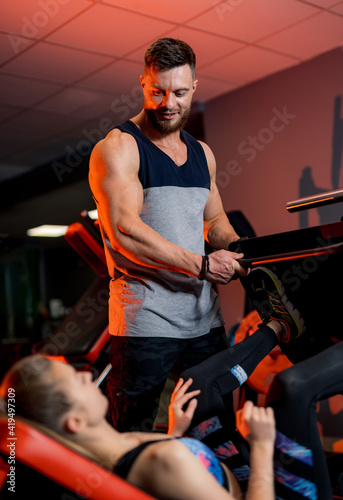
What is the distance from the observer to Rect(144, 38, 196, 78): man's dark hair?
165 centimetres

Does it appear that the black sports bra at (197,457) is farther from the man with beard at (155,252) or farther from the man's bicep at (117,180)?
the man's bicep at (117,180)

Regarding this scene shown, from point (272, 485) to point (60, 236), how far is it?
35.3 feet

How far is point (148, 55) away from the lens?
1.70 m

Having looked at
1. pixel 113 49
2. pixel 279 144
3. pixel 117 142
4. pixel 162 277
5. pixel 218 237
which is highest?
pixel 113 49

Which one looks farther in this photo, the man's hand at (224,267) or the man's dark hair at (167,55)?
the man's dark hair at (167,55)

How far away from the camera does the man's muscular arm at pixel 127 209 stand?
1542mm

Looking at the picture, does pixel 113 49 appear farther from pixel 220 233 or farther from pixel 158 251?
pixel 158 251

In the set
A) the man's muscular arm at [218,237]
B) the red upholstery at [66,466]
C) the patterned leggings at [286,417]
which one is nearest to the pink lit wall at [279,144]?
the man's muscular arm at [218,237]

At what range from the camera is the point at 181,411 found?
1.30 m

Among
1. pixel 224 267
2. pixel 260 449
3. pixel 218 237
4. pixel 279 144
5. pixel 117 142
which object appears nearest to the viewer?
pixel 260 449

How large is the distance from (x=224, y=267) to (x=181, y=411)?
42 centimetres

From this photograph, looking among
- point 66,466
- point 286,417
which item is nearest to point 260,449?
point 286,417

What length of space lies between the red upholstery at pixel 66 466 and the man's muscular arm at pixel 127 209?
2.24ft

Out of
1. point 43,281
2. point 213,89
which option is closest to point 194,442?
point 213,89
